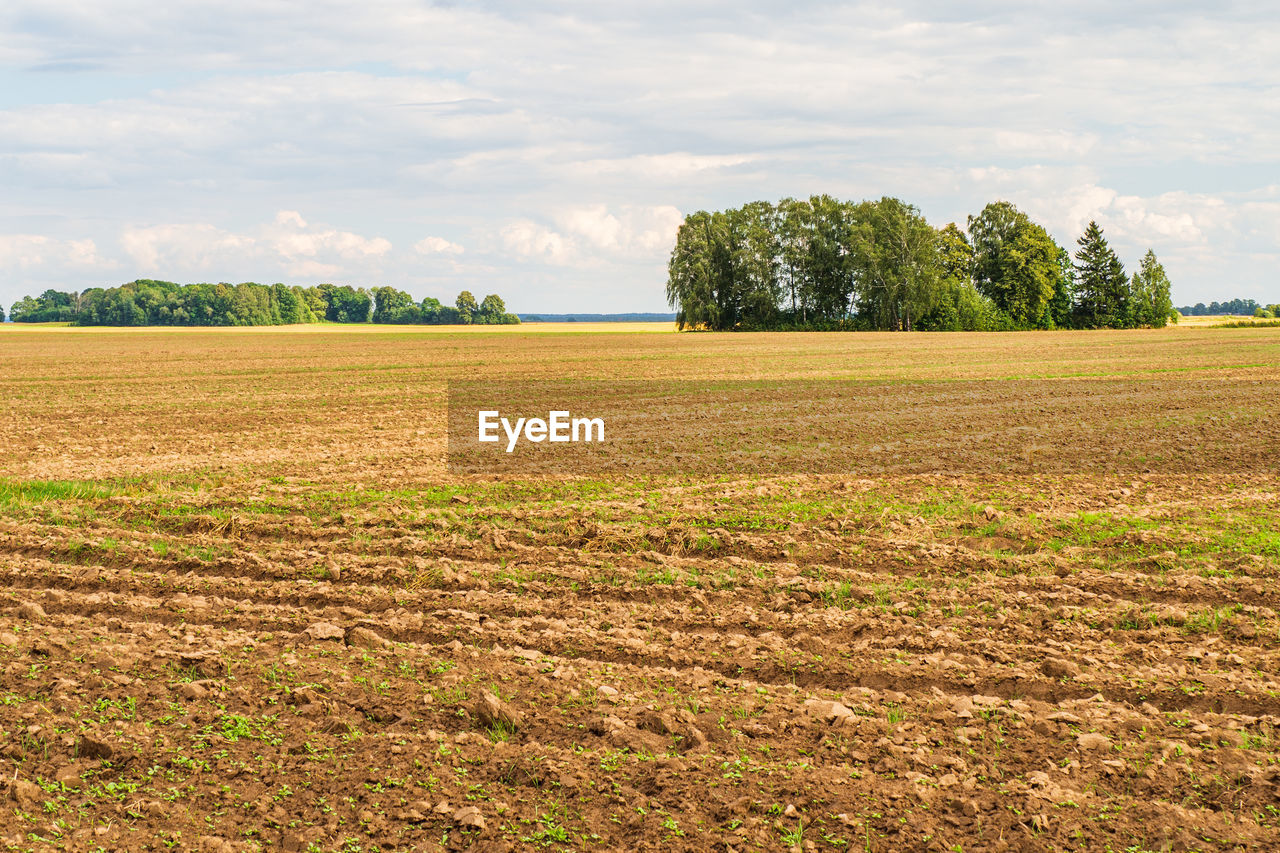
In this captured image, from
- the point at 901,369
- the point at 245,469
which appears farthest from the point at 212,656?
the point at 901,369


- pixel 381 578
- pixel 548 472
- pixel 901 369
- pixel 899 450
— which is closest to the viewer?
pixel 381 578

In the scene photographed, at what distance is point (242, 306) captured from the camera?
138000 mm

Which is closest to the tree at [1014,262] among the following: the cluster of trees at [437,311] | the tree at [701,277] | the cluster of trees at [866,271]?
the cluster of trees at [866,271]

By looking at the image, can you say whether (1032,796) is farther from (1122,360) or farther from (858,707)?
(1122,360)

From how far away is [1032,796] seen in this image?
496 centimetres

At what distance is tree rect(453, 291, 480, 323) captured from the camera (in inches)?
5635

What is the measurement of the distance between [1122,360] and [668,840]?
43.5 metres

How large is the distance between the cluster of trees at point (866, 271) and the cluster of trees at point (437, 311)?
170ft

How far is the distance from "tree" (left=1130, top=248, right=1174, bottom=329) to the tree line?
263 ft

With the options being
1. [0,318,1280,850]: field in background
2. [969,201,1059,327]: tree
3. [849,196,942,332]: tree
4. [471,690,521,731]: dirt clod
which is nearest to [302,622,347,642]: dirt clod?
[0,318,1280,850]: field in background

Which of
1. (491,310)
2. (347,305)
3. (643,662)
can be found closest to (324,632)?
(643,662)

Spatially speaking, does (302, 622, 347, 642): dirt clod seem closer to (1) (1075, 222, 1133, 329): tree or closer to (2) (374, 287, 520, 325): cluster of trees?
(1) (1075, 222, 1133, 329): tree

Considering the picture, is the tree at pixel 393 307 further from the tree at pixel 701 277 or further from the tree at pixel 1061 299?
the tree at pixel 1061 299

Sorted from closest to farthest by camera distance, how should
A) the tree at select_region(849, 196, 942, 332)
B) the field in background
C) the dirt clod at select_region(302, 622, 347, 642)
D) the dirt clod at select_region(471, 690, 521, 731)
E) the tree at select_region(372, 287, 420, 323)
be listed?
the field in background, the dirt clod at select_region(471, 690, 521, 731), the dirt clod at select_region(302, 622, 347, 642), the tree at select_region(849, 196, 942, 332), the tree at select_region(372, 287, 420, 323)
